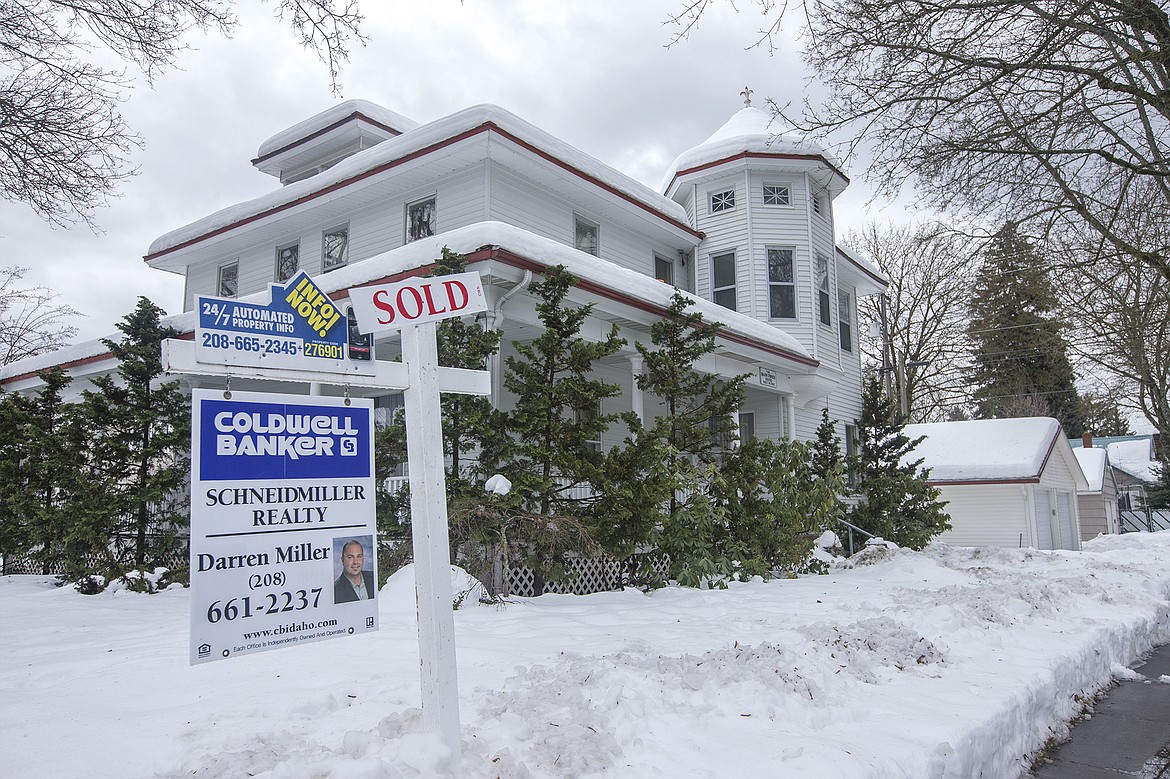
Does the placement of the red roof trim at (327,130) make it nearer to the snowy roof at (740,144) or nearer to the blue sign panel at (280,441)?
the snowy roof at (740,144)

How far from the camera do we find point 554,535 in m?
8.52

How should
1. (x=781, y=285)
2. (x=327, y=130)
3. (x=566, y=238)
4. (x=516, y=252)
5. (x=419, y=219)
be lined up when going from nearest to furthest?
(x=516, y=252), (x=419, y=219), (x=566, y=238), (x=781, y=285), (x=327, y=130)

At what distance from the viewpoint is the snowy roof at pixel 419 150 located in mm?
13188

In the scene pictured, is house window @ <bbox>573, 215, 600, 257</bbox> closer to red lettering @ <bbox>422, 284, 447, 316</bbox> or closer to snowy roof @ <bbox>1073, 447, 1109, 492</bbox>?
red lettering @ <bbox>422, 284, 447, 316</bbox>

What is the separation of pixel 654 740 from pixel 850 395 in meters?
18.0

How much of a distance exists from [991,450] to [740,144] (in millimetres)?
13722

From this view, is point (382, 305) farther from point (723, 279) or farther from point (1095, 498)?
point (1095, 498)

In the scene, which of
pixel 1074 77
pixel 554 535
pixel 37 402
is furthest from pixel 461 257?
pixel 37 402

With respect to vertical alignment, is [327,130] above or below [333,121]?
below

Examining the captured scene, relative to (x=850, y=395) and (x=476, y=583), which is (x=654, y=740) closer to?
(x=476, y=583)

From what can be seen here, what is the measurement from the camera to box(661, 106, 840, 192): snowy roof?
1808 cm

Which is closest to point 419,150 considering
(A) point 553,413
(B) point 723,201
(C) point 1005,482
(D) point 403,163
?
(D) point 403,163

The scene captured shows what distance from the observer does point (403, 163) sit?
13945 mm

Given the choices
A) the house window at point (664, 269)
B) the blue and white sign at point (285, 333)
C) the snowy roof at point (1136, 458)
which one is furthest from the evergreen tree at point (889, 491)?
the snowy roof at point (1136, 458)
